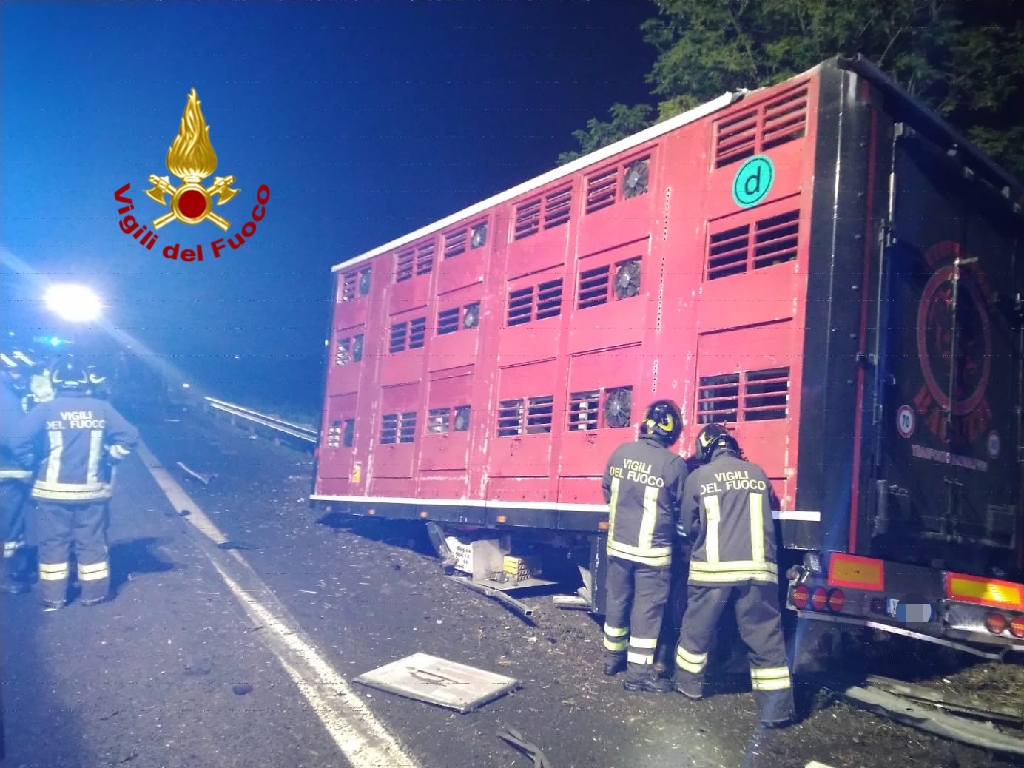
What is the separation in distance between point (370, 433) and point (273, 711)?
16.6 feet

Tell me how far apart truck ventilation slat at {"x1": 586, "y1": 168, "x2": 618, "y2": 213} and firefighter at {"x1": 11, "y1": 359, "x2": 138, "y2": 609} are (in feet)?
15.2

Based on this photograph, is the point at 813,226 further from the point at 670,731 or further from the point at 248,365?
the point at 248,365

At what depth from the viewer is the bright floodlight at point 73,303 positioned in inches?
901

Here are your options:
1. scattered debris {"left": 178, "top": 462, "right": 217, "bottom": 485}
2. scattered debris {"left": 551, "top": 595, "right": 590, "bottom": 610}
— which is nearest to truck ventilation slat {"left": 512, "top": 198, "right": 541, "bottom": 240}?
scattered debris {"left": 551, "top": 595, "right": 590, "bottom": 610}

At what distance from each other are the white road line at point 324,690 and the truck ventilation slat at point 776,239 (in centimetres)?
366

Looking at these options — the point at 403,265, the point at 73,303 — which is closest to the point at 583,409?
the point at 403,265

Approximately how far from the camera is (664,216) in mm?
5391

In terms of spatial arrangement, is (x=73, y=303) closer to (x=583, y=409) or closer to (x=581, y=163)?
(x=581, y=163)

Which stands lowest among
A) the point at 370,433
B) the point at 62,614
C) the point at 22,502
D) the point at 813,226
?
the point at 62,614

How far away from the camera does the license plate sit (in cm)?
426

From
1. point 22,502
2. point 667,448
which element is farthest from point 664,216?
point 22,502

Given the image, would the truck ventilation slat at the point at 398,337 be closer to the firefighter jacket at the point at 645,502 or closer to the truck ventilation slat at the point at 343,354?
the truck ventilation slat at the point at 343,354

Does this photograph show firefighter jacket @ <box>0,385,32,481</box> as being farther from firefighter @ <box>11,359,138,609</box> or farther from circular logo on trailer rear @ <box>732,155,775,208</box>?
circular logo on trailer rear @ <box>732,155,775,208</box>

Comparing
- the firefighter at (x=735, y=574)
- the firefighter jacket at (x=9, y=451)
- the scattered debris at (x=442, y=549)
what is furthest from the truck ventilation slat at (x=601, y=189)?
the firefighter jacket at (x=9, y=451)
